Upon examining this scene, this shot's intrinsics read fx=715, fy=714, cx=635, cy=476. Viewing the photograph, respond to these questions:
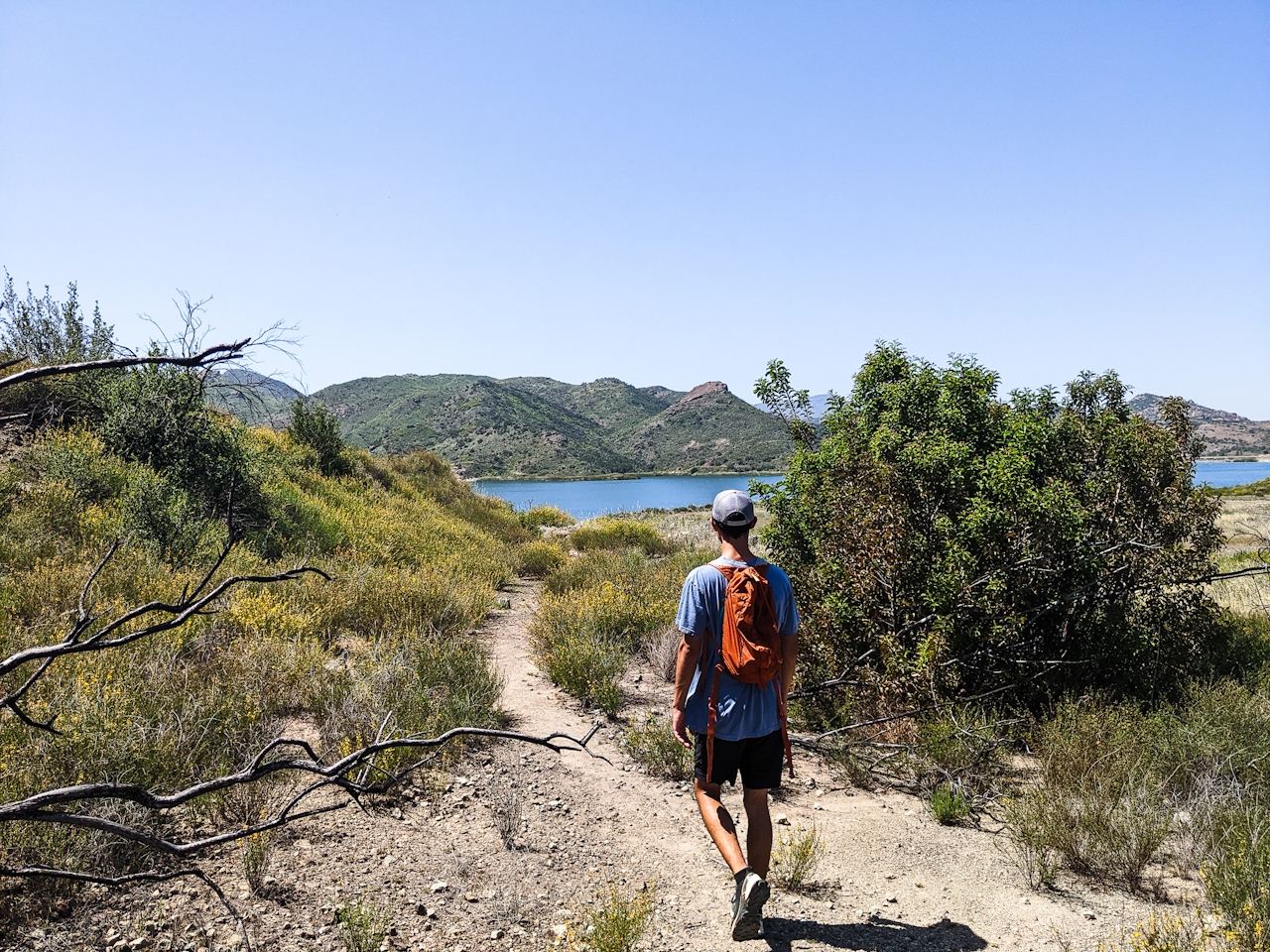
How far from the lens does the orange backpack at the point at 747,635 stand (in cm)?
345

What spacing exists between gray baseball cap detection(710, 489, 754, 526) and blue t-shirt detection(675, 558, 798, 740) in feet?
0.67

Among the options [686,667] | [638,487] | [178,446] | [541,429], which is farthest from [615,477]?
[686,667]

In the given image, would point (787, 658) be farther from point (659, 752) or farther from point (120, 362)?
point (120, 362)

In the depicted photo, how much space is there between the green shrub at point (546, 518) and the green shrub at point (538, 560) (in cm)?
759

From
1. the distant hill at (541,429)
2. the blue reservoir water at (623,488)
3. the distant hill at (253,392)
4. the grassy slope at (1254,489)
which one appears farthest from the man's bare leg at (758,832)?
the distant hill at (541,429)

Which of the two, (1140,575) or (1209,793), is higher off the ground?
(1140,575)

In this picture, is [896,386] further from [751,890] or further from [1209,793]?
[751,890]

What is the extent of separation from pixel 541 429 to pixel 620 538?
8494cm

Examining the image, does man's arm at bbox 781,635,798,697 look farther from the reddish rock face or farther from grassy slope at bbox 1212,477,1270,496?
the reddish rock face

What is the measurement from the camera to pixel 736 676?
3.46m

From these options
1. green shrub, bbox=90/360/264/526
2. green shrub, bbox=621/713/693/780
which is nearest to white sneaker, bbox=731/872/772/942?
green shrub, bbox=621/713/693/780

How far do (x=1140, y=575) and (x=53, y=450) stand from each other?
12164 mm

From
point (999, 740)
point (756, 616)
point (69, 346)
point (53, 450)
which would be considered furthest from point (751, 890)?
point (69, 346)

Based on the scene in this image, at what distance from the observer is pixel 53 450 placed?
29.3 feet
